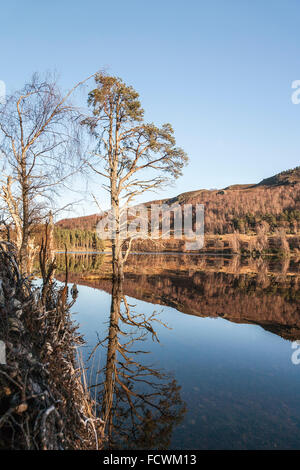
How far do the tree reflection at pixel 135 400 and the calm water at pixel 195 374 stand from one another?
0.5 inches

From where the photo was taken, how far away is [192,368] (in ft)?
16.2

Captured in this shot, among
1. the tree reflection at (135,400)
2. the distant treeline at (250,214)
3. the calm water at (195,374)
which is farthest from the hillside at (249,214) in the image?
the tree reflection at (135,400)

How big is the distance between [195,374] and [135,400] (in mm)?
1386

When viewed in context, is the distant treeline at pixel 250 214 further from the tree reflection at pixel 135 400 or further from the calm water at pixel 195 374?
the tree reflection at pixel 135 400

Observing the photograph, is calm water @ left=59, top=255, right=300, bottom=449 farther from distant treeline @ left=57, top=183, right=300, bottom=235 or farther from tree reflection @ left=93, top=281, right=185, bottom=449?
distant treeline @ left=57, top=183, right=300, bottom=235

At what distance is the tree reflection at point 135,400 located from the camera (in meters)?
2.94

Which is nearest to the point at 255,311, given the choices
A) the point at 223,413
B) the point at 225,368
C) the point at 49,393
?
the point at 225,368

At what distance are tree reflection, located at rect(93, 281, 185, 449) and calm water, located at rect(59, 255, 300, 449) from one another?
0.01m

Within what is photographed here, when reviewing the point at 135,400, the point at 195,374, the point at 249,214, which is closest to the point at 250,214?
the point at 249,214

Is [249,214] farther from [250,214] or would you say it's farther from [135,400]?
[135,400]

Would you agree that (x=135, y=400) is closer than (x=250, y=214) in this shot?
Yes

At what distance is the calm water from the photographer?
10.1ft

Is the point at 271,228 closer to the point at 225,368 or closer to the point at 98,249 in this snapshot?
the point at 98,249

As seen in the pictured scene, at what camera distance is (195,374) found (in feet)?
15.3
